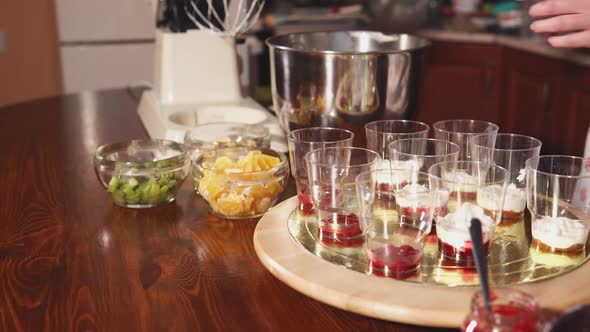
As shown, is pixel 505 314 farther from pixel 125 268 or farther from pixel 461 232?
pixel 125 268

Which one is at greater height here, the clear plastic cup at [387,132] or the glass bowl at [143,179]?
the clear plastic cup at [387,132]

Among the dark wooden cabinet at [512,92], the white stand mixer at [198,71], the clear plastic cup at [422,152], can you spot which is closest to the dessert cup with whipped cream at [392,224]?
the clear plastic cup at [422,152]

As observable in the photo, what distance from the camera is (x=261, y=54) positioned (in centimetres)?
342

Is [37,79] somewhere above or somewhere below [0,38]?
below

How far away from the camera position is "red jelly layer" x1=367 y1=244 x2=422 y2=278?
30.9 inches

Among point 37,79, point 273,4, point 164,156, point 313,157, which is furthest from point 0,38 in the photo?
point 313,157

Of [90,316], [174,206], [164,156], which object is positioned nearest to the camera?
[90,316]

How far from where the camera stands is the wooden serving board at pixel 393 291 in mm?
701

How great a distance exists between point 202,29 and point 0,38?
193 cm

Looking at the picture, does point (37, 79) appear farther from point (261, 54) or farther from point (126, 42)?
point (261, 54)

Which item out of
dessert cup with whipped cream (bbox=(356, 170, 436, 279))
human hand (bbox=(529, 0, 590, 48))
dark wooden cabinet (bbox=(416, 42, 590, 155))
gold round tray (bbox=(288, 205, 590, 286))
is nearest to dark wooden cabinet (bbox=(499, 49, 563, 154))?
dark wooden cabinet (bbox=(416, 42, 590, 155))

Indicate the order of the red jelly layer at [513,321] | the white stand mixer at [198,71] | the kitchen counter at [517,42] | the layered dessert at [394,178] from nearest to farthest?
1. the red jelly layer at [513,321]
2. the layered dessert at [394,178]
3. the white stand mixer at [198,71]
4. the kitchen counter at [517,42]

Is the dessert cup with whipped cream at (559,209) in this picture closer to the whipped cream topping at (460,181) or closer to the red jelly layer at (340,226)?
the whipped cream topping at (460,181)

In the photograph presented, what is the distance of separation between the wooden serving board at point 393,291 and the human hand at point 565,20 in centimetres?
55
